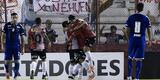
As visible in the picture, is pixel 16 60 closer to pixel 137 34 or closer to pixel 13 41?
pixel 13 41

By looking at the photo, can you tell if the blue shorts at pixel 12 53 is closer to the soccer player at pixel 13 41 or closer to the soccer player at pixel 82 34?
the soccer player at pixel 13 41

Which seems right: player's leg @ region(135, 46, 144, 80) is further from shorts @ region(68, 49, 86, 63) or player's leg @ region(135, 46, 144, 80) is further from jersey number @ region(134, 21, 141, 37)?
shorts @ region(68, 49, 86, 63)

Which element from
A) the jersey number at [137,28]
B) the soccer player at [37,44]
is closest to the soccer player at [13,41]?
the soccer player at [37,44]

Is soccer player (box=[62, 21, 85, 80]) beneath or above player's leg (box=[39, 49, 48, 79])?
above

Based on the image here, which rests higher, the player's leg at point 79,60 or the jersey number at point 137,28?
the jersey number at point 137,28

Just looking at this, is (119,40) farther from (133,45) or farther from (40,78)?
(133,45)

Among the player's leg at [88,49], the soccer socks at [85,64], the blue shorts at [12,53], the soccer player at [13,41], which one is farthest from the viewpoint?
the blue shorts at [12,53]

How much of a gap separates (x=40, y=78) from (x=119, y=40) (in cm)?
377

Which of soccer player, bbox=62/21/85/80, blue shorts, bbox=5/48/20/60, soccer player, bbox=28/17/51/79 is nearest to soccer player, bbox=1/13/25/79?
blue shorts, bbox=5/48/20/60

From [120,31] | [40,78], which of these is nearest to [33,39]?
[40,78]

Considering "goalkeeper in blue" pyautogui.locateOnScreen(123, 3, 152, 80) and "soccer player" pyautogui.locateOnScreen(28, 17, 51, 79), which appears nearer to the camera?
"goalkeeper in blue" pyautogui.locateOnScreen(123, 3, 152, 80)

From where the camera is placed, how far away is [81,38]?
54.9ft

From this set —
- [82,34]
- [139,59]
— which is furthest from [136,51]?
[82,34]

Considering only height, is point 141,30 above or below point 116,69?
above
